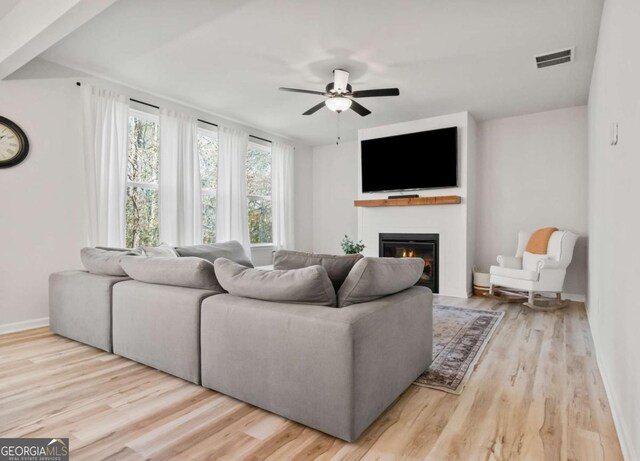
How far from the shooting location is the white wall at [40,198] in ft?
10.9

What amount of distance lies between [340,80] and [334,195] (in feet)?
11.9

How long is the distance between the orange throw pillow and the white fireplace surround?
→ 78 cm

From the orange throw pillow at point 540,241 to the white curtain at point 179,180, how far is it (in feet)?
14.3

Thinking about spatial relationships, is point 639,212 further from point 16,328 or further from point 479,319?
point 16,328

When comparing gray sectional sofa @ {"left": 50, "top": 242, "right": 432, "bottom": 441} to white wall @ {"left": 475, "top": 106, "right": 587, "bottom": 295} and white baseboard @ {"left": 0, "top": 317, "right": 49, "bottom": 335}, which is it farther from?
white wall @ {"left": 475, "top": 106, "right": 587, "bottom": 295}

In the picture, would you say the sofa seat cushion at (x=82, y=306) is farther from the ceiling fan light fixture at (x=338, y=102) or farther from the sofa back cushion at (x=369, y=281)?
the ceiling fan light fixture at (x=338, y=102)

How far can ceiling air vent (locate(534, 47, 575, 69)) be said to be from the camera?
3.31m

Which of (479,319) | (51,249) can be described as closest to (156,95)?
(51,249)

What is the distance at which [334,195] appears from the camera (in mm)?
7125

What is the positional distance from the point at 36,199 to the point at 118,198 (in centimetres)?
73

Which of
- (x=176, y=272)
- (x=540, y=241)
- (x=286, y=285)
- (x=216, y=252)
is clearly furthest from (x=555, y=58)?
(x=216, y=252)

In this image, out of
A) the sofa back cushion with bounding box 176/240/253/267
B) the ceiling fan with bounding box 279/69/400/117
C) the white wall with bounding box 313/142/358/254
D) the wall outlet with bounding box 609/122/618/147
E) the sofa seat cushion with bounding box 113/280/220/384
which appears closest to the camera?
the wall outlet with bounding box 609/122/618/147
